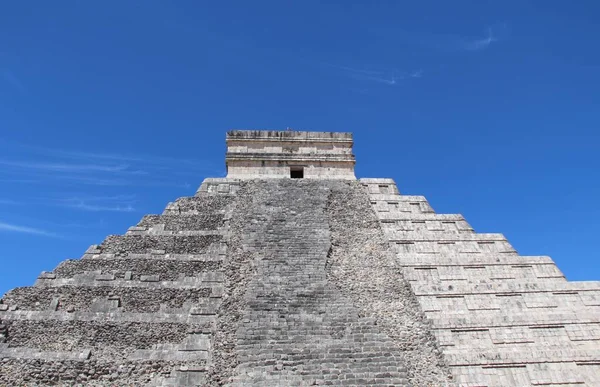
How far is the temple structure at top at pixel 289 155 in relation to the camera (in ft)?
52.6

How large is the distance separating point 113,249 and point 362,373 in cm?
675

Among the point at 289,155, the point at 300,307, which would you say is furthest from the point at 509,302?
the point at 289,155

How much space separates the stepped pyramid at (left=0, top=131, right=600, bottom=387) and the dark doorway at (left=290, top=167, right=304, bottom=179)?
2.97m

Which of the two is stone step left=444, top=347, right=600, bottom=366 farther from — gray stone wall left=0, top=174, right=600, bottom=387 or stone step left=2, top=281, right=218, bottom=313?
stone step left=2, top=281, right=218, bottom=313

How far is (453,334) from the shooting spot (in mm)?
9422

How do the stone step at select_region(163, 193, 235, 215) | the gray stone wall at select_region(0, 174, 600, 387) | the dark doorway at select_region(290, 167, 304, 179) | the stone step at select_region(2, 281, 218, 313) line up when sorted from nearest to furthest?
the gray stone wall at select_region(0, 174, 600, 387) < the stone step at select_region(2, 281, 218, 313) < the stone step at select_region(163, 193, 235, 215) < the dark doorway at select_region(290, 167, 304, 179)

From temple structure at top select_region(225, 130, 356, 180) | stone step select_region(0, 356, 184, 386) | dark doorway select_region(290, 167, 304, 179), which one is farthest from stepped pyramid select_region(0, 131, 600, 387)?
dark doorway select_region(290, 167, 304, 179)

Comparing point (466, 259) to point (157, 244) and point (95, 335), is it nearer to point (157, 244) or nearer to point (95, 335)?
point (157, 244)

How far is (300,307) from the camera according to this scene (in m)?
9.38

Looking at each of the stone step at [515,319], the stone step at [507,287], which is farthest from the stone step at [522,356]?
the stone step at [507,287]

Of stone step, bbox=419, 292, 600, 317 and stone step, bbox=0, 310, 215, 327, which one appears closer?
stone step, bbox=0, 310, 215, 327

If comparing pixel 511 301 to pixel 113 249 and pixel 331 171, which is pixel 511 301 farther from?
pixel 113 249

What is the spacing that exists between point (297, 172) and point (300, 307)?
7.62 m

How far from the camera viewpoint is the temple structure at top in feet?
52.6
